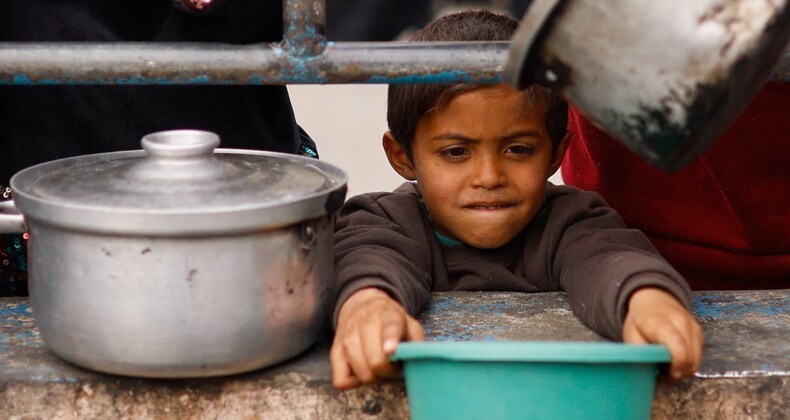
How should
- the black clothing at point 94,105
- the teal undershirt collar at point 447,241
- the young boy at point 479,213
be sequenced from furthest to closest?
the teal undershirt collar at point 447,241 < the black clothing at point 94,105 < the young boy at point 479,213

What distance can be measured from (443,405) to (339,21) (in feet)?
11.7

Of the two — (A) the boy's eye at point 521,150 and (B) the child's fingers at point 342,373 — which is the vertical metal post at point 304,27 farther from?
(A) the boy's eye at point 521,150

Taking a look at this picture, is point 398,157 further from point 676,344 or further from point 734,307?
point 676,344

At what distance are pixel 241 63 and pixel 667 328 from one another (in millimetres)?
705

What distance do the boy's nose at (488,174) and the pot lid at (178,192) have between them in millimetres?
413

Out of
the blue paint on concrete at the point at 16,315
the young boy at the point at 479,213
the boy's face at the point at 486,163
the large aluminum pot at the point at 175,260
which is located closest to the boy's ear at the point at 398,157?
the young boy at the point at 479,213

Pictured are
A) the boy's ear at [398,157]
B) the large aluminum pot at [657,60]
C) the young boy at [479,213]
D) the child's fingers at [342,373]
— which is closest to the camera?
the large aluminum pot at [657,60]

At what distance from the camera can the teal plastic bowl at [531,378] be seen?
4.05ft

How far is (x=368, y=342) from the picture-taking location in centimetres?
142

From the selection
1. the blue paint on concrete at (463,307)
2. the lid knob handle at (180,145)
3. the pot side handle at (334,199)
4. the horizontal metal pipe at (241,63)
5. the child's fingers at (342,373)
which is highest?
the horizontal metal pipe at (241,63)

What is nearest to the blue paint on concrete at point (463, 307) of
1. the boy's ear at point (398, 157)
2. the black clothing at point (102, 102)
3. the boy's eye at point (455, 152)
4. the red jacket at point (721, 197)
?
the boy's eye at point (455, 152)

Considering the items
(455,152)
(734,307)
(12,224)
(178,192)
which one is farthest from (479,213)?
(12,224)

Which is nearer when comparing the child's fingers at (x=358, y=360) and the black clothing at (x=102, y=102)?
the child's fingers at (x=358, y=360)

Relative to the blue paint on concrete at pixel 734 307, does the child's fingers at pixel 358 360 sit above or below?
above
